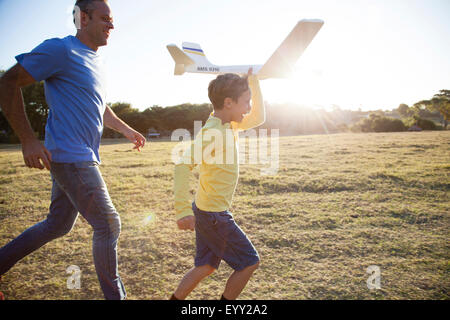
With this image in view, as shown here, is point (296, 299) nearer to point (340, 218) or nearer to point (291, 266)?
point (291, 266)

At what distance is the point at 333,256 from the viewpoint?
287 cm

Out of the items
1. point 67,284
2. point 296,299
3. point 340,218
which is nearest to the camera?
point 296,299

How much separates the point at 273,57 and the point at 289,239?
10.1 feet

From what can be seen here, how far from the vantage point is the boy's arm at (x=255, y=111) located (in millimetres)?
2212

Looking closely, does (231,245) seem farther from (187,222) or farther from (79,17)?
(79,17)

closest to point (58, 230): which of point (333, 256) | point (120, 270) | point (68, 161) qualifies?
point (68, 161)

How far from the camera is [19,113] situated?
64.9 inches

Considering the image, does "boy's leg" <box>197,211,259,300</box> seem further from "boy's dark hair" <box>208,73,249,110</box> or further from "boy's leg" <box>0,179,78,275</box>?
"boy's leg" <box>0,179,78,275</box>

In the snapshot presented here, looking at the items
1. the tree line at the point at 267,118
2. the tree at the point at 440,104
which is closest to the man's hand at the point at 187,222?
the tree line at the point at 267,118

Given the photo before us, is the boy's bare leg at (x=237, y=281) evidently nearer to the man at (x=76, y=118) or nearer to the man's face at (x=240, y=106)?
the man at (x=76, y=118)

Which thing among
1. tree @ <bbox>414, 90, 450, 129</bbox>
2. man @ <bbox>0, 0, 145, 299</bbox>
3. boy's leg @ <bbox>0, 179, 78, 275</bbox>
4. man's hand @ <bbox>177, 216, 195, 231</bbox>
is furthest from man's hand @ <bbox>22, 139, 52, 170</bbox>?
tree @ <bbox>414, 90, 450, 129</bbox>

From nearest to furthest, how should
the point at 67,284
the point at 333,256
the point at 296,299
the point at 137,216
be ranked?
the point at 296,299 < the point at 67,284 < the point at 333,256 < the point at 137,216

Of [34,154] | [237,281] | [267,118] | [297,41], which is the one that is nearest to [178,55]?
[297,41]

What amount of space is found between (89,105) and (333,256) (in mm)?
2633
